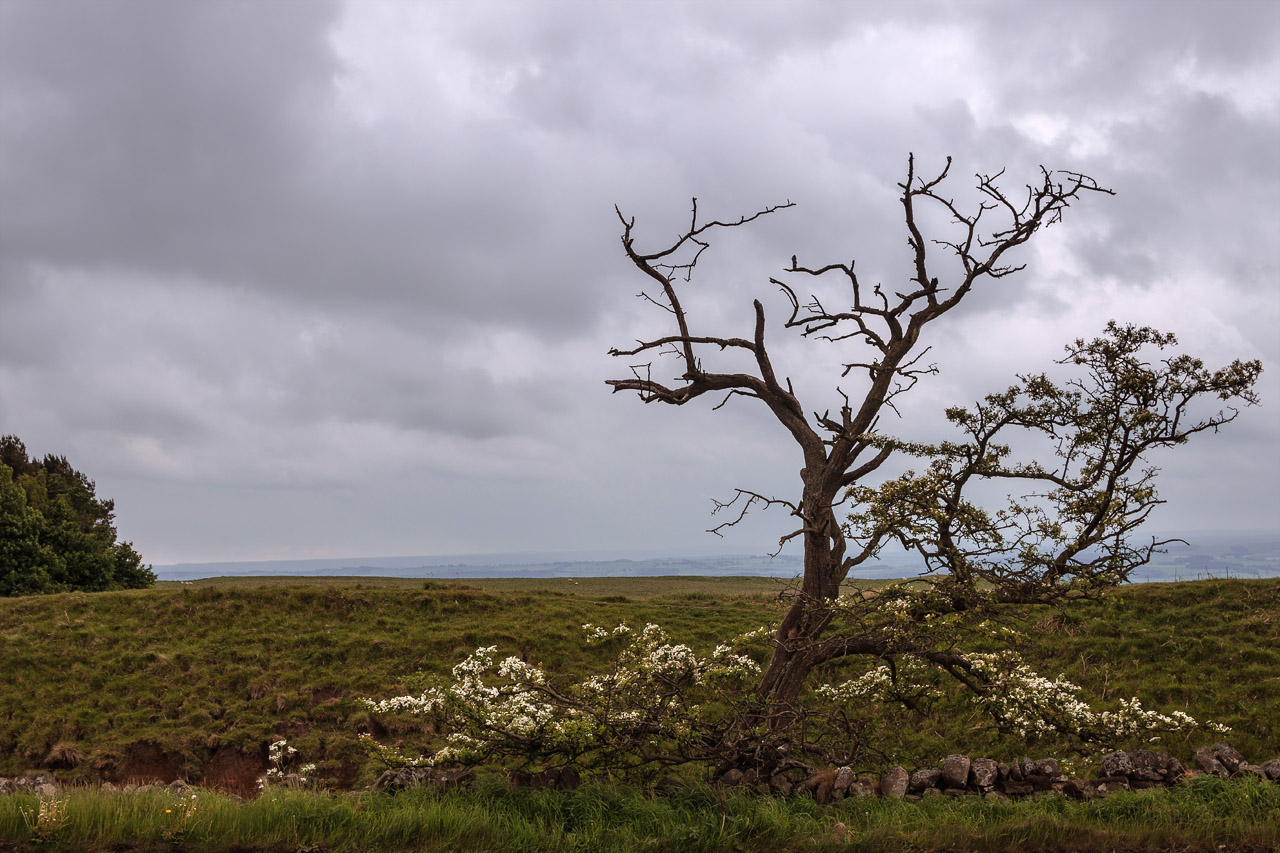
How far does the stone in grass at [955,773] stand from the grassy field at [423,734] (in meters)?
0.93

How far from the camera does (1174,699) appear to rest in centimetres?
1664

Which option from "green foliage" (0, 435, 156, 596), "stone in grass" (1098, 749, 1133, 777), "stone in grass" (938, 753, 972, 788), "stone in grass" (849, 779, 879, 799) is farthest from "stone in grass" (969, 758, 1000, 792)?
"green foliage" (0, 435, 156, 596)

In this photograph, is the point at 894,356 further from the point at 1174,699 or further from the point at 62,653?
the point at 62,653

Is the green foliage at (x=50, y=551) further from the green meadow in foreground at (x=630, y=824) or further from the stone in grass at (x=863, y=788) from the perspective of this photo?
the stone in grass at (x=863, y=788)

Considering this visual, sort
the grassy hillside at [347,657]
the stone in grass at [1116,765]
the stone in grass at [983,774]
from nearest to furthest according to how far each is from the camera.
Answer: the stone in grass at [983,774] → the stone in grass at [1116,765] → the grassy hillside at [347,657]

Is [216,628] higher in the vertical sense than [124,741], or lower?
higher

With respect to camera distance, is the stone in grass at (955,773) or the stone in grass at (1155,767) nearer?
the stone in grass at (955,773)

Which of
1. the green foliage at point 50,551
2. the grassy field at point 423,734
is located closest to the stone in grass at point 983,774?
the grassy field at point 423,734

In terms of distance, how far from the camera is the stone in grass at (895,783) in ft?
33.3

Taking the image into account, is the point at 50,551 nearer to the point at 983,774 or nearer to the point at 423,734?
the point at 423,734

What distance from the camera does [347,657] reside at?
2273 centimetres

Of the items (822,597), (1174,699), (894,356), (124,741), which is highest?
(894,356)

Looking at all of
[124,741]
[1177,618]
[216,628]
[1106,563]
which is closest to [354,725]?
[124,741]

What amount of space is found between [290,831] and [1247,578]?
26.4 metres
